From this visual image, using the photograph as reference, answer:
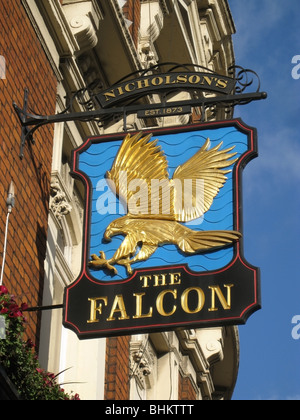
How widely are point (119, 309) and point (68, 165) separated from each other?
15.6 ft

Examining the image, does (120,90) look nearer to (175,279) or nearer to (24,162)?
(24,162)

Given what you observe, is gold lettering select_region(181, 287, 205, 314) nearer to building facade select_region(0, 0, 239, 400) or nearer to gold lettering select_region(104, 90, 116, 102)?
building facade select_region(0, 0, 239, 400)

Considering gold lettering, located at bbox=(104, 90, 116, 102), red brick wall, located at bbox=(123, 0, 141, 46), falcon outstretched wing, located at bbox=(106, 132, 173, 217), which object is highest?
red brick wall, located at bbox=(123, 0, 141, 46)

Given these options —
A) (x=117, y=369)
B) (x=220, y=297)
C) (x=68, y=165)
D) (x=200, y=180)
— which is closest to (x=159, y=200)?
(x=200, y=180)

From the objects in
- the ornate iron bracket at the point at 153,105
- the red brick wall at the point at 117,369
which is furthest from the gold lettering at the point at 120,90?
the red brick wall at the point at 117,369

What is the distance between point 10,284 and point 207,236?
2.02 m

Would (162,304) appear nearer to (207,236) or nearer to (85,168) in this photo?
(207,236)

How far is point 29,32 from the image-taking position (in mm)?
14531

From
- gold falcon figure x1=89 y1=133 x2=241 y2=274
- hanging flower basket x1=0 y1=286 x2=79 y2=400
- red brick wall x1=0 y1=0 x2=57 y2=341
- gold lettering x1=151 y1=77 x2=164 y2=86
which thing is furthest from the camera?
gold lettering x1=151 y1=77 x2=164 y2=86

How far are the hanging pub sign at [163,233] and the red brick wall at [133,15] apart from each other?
21.8ft

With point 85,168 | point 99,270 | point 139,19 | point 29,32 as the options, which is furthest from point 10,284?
point 139,19

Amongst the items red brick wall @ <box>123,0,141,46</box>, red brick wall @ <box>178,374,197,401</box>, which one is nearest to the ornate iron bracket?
red brick wall @ <box>123,0,141,46</box>

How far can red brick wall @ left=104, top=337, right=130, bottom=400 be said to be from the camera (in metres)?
16.9

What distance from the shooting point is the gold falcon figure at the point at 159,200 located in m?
12.8
